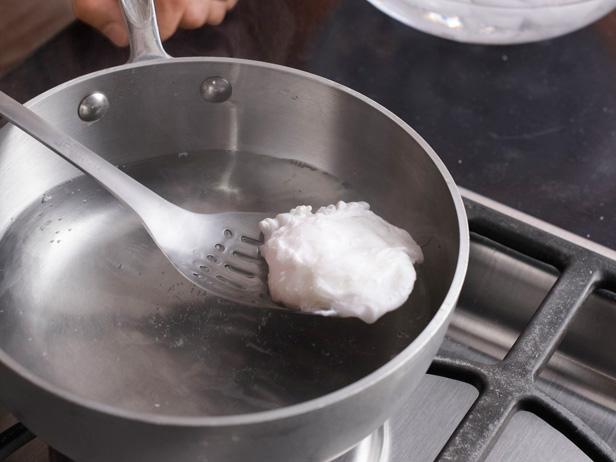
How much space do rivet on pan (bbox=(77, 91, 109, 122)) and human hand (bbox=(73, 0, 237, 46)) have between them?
0.15 m

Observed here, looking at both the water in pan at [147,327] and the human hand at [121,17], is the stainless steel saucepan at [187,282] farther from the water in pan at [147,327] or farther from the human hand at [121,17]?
the human hand at [121,17]

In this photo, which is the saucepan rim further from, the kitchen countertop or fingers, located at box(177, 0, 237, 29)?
fingers, located at box(177, 0, 237, 29)

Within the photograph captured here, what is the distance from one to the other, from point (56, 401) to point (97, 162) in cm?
16

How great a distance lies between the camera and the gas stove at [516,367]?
1.34ft

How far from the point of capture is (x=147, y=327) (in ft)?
1.39

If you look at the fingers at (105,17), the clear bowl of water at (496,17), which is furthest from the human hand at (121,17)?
the clear bowl of water at (496,17)

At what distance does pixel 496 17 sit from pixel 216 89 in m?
0.24

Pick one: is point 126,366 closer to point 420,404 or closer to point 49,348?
point 49,348

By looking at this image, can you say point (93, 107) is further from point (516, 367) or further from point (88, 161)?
point (516, 367)

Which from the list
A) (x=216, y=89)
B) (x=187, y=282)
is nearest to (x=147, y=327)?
(x=187, y=282)

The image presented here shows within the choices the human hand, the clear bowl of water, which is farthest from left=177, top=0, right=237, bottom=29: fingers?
the clear bowl of water

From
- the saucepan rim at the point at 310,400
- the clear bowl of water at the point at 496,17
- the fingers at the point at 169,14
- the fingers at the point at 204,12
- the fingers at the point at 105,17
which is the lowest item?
the saucepan rim at the point at 310,400

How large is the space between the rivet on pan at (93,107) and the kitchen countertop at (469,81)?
0.16 meters

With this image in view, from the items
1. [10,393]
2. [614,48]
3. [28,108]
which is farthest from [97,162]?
[614,48]
